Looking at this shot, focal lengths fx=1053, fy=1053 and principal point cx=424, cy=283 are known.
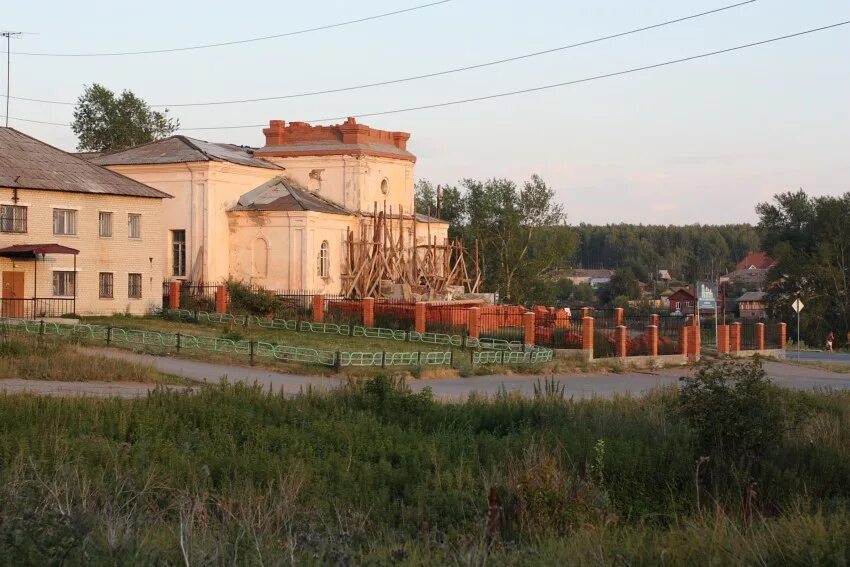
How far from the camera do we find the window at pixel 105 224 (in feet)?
125

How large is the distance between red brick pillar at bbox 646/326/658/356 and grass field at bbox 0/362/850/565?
17633 millimetres

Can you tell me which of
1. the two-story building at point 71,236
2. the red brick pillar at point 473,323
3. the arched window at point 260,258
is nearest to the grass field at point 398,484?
the red brick pillar at point 473,323

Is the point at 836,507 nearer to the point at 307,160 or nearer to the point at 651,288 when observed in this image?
the point at 307,160

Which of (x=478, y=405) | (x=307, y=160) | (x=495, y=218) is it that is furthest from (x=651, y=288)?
(x=478, y=405)

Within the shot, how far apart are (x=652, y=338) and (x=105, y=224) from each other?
19.9 m

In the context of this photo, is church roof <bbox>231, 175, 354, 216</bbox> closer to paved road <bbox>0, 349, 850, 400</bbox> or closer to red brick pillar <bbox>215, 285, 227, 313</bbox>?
red brick pillar <bbox>215, 285, 227, 313</bbox>

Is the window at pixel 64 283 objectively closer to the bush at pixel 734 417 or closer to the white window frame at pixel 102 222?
the white window frame at pixel 102 222

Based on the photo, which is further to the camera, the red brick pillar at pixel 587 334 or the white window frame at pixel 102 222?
the white window frame at pixel 102 222

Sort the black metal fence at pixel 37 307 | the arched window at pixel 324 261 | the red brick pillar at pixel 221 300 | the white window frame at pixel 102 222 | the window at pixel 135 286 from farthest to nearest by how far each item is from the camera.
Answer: the arched window at pixel 324 261 → the red brick pillar at pixel 221 300 → the window at pixel 135 286 → the white window frame at pixel 102 222 → the black metal fence at pixel 37 307

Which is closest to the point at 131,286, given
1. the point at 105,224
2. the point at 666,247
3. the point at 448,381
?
the point at 105,224

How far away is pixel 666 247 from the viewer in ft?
517

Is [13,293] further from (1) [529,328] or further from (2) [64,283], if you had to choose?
(1) [529,328]

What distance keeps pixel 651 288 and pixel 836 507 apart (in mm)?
121732

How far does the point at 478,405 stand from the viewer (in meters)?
17.3
